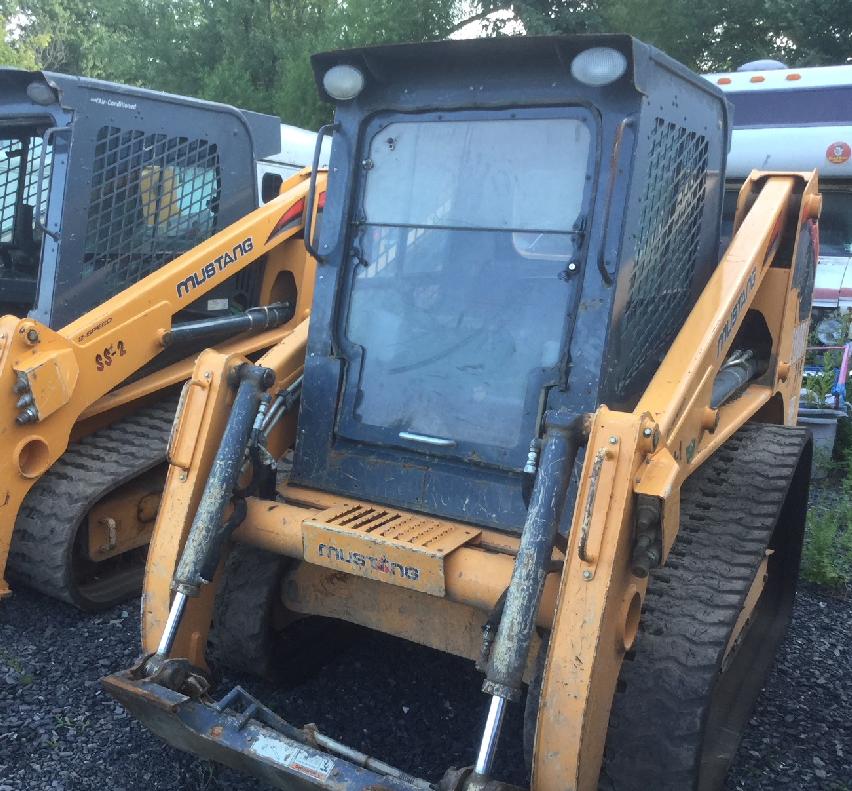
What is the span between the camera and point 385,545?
2.71 m

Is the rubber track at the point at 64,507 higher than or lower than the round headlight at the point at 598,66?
lower

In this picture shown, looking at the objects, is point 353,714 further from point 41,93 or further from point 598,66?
point 41,93

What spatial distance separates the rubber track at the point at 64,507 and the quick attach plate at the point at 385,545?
1582 millimetres

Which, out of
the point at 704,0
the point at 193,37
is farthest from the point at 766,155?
the point at 193,37

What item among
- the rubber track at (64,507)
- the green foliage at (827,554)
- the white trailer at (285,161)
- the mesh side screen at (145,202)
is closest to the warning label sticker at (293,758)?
the rubber track at (64,507)

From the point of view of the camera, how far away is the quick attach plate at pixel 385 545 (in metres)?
2.67

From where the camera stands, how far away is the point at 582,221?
286 centimetres

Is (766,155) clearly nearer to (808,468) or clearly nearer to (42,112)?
(808,468)

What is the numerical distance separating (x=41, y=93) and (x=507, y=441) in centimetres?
292

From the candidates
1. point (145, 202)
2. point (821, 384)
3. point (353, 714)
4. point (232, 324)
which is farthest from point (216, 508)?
point (821, 384)

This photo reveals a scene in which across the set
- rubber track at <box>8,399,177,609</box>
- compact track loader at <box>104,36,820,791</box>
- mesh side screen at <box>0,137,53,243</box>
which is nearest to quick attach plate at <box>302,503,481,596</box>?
compact track loader at <box>104,36,820,791</box>

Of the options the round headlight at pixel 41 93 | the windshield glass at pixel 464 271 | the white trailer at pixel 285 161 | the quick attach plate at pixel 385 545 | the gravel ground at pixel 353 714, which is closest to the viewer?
the quick attach plate at pixel 385 545

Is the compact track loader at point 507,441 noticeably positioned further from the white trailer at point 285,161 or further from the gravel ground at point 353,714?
the white trailer at point 285,161

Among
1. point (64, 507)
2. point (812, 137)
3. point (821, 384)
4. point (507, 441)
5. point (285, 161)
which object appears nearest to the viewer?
point (507, 441)
